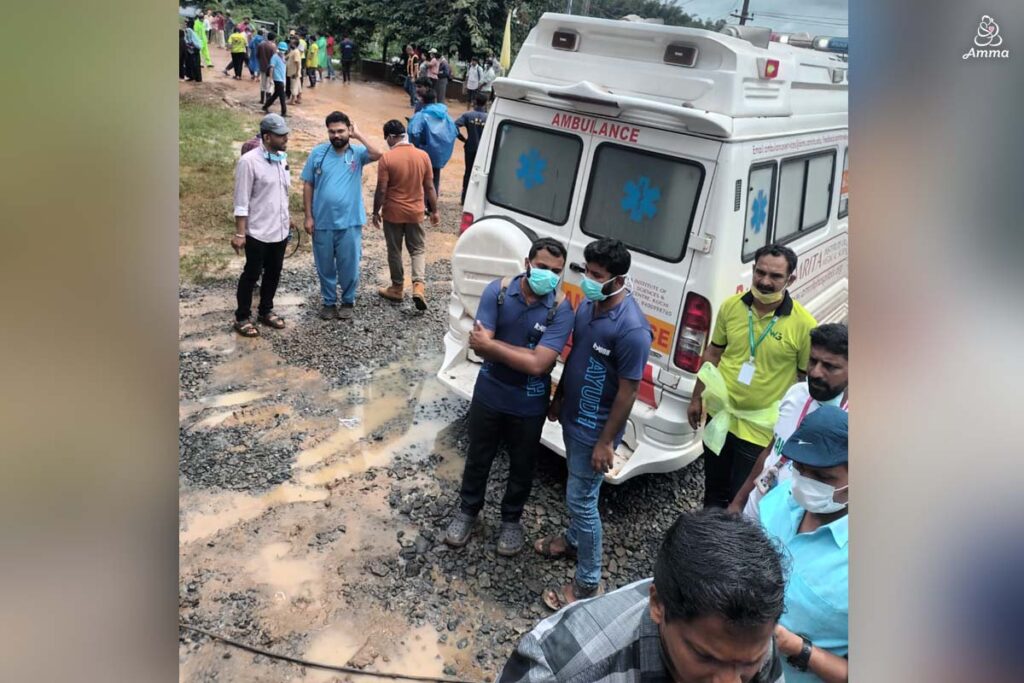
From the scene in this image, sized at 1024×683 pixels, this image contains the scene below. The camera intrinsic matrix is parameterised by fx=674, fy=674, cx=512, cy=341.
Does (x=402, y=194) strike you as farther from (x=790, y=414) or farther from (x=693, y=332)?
(x=790, y=414)

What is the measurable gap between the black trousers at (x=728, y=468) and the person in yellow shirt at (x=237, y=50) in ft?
57.1

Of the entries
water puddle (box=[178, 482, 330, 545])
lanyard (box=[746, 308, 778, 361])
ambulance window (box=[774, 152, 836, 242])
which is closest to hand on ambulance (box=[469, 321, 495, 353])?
lanyard (box=[746, 308, 778, 361])

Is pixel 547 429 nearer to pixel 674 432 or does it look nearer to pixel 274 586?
pixel 674 432

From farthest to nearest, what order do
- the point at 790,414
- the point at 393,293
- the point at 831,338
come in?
the point at 393,293 < the point at 790,414 < the point at 831,338

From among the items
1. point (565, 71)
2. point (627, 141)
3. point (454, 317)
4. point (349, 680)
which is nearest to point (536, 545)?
point (349, 680)

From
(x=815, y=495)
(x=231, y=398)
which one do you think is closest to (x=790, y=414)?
(x=815, y=495)

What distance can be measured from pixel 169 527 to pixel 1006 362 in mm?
620

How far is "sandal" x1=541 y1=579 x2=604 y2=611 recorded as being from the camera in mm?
3379

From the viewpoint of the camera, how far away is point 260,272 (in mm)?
5578

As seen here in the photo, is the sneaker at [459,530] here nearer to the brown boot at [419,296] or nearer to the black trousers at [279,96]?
the brown boot at [419,296]

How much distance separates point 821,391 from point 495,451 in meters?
1.63

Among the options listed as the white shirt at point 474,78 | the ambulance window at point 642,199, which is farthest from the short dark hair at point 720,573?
the white shirt at point 474,78

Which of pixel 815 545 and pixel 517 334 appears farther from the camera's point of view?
pixel 517 334

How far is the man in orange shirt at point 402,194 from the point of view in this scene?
6.21m
